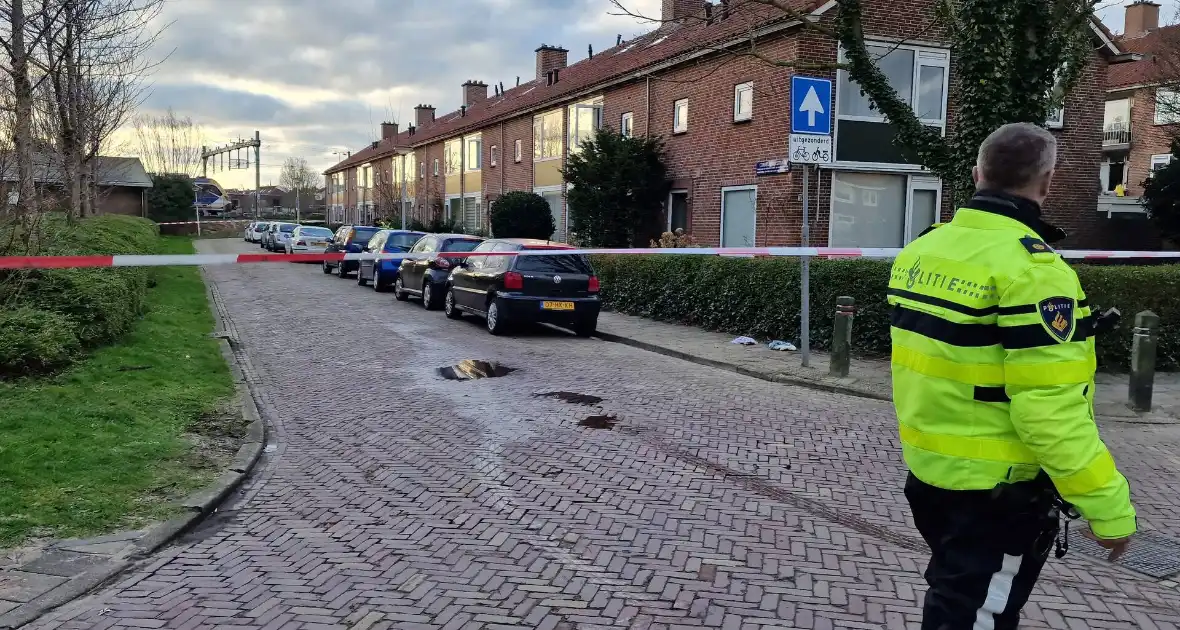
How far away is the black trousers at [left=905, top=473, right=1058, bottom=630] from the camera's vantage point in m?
2.39

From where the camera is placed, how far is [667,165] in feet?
71.2

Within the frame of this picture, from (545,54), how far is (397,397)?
1266 inches

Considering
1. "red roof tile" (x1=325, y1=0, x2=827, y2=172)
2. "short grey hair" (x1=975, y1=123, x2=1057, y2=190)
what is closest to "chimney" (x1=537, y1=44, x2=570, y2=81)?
"red roof tile" (x1=325, y1=0, x2=827, y2=172)

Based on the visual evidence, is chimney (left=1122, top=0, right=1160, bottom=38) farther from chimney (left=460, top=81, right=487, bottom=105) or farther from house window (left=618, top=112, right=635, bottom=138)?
chimney (left=460, top=81, right=487, bottom=105)

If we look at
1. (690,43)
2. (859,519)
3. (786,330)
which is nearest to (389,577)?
(859,519)

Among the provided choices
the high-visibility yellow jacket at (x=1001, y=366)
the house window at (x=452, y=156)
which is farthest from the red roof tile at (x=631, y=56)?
the high-visibility yellow jacket at (x=1001, y=366)

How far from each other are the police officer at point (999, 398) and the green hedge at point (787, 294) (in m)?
8.77

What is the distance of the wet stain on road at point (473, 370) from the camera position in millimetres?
9961

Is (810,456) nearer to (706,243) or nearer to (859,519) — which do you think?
(859,519)

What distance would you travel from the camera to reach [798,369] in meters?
10.6

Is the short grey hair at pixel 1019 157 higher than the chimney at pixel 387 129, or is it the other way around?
the chimney at pixel 387 129

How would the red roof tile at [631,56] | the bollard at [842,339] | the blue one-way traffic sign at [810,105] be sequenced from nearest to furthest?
the bollard at [842,339], the blue one-way traffic sign at [810,105], the red roof tile at [631,56]

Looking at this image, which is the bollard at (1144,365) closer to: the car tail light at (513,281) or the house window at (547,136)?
the car tail light at (513,281)

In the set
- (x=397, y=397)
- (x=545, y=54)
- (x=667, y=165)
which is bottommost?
(x=397, y=397)
